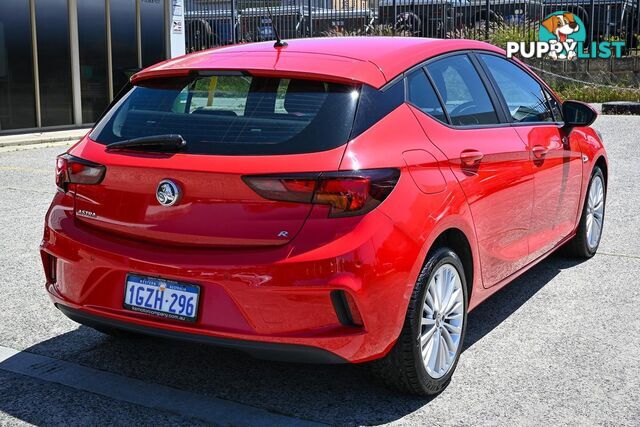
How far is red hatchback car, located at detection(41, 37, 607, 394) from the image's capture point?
3379 mm

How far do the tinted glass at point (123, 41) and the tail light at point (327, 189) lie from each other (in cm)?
1598

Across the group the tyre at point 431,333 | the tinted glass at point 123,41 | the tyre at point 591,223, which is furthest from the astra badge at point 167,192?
the tinted glass at point 123,41

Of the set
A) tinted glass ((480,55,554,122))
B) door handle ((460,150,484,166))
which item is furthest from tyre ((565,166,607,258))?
door handle ((460,150,484,166))

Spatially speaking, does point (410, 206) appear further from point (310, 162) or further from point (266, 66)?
point (266, 66)

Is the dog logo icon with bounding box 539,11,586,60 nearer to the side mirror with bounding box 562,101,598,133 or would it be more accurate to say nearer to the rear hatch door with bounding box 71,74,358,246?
the side mirror with bounding box 562,101,598,133

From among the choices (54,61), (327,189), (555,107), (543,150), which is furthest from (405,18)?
(327,189)

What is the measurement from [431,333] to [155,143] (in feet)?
4.95

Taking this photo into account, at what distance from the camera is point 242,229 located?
3445mm

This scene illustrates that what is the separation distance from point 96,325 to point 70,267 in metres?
0.30

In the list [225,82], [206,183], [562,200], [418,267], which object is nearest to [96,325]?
[206,183]

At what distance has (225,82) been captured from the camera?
3867 mm

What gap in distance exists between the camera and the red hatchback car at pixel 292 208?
338 centimetres

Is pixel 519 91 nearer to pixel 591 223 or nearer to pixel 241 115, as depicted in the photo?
pixel 591 223

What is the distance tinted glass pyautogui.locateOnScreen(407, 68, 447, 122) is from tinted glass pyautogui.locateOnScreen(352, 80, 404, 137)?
122mm
